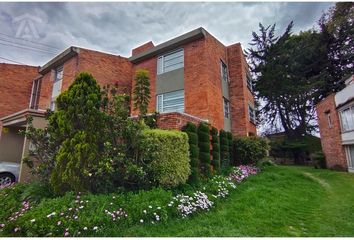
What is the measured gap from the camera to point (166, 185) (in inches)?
234

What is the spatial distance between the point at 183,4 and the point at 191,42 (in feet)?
19.5

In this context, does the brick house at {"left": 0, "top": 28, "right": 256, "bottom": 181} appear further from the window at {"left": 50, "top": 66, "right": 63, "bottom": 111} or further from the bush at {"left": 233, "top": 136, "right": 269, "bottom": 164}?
the bush at {"left": 233, "top": 136, "right": 269, "bottom": 164}

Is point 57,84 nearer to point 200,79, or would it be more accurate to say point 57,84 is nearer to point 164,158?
point 200,79

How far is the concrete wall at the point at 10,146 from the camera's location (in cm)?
1110

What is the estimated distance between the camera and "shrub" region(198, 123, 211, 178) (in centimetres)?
796

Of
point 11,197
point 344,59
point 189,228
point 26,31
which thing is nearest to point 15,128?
point 26,31

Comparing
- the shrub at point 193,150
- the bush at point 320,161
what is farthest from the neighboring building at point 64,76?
the bush at point 320,161

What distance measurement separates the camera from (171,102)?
1295 centimetres

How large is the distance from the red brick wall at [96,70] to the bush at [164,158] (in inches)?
296

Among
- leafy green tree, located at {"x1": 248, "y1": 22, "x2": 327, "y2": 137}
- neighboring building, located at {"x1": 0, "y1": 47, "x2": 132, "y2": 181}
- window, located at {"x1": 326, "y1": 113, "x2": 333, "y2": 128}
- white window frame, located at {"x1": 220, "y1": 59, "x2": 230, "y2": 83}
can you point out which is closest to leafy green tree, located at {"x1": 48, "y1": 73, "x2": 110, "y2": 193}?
neighboring building, located at {"x1": 0, "y1": 47, "x2": 132, "y2": 181}

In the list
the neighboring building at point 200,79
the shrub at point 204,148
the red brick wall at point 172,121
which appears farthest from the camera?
the neighboring building at point 200,79

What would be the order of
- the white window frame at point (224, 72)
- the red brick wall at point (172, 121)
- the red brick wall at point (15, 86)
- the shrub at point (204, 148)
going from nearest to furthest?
the red brick wall at point (172, 121) < the shrub at point (204, 148) < the white window frame at point (224, 72) < the red brick wall at point (15, 86)

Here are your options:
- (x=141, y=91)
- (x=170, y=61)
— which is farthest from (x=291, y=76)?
(x=141, y=91)

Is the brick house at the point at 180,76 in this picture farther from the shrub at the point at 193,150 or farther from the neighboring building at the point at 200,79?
the shrub at the point at 193,150
